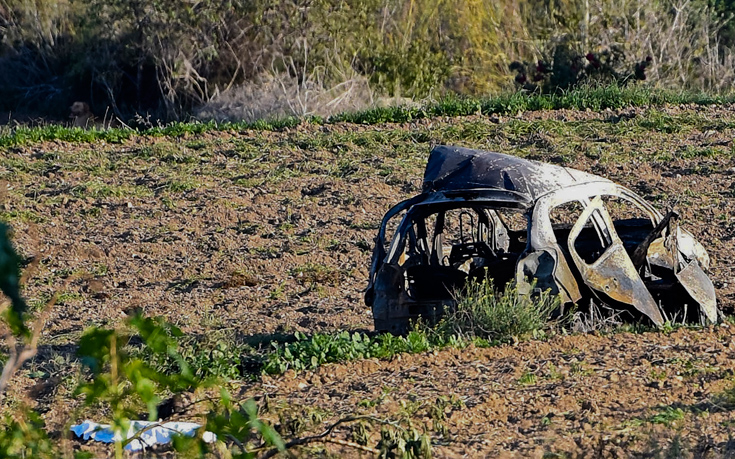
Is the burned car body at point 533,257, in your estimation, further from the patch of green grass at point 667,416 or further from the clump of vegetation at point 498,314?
the patch of green grass at point 667,416

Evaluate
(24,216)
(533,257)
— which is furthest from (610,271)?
(24,216)

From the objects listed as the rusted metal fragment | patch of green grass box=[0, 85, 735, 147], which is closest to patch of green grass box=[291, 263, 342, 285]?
the rusted metal fragment

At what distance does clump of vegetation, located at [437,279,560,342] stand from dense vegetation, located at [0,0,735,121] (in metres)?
14.1

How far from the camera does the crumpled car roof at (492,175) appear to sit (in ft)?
30.2

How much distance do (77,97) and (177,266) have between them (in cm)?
1921

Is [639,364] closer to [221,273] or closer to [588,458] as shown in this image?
[588,458]

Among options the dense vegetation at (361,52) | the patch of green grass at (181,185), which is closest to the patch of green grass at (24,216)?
the patch of green grass at (181,185)

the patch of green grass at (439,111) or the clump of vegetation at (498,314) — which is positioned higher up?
the clump of vegetation at (498,314)

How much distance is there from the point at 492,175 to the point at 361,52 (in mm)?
18679

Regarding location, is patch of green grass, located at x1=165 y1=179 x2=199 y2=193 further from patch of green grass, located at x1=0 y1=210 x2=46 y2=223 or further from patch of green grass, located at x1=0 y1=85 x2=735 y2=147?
patch of green grass, located at x1=0 y1=85 x2=735 y2=147

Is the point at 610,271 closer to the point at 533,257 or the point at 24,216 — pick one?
the point at 533,257

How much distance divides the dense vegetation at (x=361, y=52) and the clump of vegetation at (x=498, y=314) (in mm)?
14121

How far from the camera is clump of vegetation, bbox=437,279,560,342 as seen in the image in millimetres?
8953

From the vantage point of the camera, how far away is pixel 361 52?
2750cm
